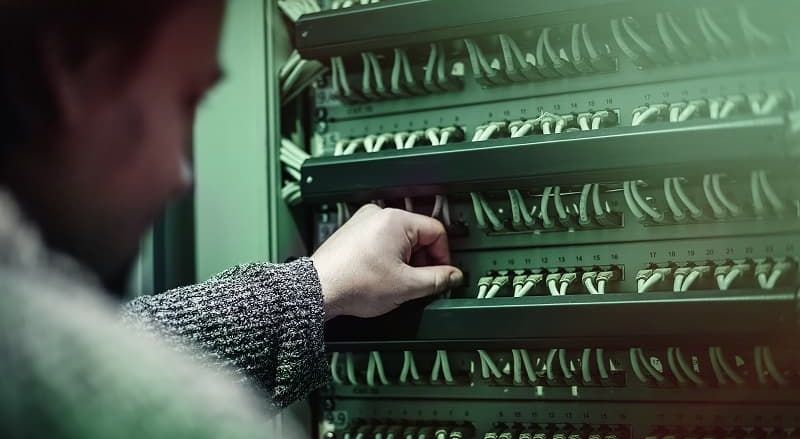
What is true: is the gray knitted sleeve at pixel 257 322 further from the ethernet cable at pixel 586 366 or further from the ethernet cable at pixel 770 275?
the ethernet cable at pixel 770 275

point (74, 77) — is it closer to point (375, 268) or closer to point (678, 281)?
point (375, 268)

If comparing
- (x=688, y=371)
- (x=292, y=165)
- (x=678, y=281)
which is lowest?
(x=688, y=371)

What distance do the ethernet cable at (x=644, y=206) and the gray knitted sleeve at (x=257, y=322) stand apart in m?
0.43

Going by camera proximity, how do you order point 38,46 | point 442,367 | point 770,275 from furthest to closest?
point 442,367 < point 770,275 < point 38,46

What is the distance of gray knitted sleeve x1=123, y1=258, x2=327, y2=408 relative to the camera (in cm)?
98

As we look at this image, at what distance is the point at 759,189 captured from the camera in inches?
37.2

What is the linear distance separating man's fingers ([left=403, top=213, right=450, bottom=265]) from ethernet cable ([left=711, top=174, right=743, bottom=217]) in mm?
362

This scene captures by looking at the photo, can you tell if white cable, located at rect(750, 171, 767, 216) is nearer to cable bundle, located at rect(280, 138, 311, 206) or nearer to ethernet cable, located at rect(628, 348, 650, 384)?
ethernet cable, located at rect(628, 348, 650, 384)

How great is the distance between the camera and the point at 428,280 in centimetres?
108

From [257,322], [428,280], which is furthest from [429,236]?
[257,322]

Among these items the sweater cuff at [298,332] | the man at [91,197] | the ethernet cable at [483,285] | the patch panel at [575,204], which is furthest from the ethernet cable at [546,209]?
the man at [91,197]

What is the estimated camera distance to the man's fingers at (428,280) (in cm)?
107

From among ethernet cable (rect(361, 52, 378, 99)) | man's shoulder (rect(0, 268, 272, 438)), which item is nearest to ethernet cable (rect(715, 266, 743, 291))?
ethernet cable (rect(361, 52, 378, 99))

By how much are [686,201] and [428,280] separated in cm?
35
